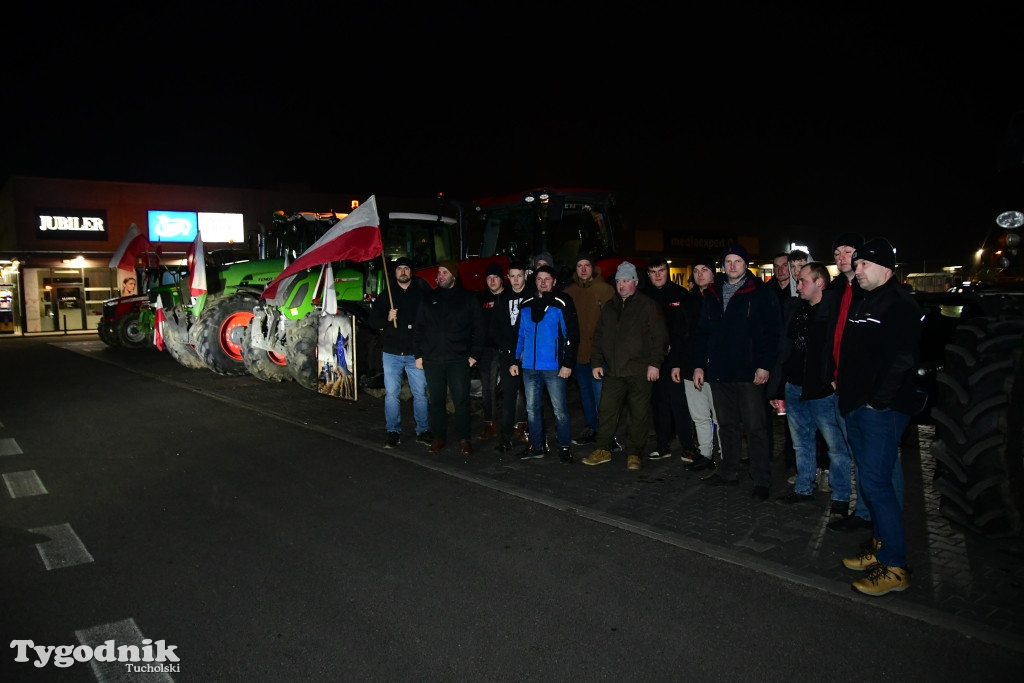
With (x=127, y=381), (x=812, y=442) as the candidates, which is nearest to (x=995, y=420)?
(x=812, y=442)

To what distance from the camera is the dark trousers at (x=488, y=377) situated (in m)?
8.54

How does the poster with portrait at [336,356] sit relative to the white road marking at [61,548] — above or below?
above

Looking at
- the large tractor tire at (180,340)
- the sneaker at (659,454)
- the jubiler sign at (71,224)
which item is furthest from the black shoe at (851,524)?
the jubiler sign at (71,224)

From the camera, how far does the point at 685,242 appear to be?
37.7 m

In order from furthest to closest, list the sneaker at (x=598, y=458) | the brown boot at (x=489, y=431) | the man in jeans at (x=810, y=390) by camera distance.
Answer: the brown boot at (x=489, y=431), the sneaker at (x=598, y=458), the man in jeans at (x=810, y=390)

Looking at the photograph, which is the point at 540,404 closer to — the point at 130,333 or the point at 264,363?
the point at 264,363

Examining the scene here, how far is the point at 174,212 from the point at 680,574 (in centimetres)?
3280

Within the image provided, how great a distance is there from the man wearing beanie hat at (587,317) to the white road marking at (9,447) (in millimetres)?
6324

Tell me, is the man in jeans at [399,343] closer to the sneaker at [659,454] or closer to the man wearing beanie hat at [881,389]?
the sneaker at [659,454]

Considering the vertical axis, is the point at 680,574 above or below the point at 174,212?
below

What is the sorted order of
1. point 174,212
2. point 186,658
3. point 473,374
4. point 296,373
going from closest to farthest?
1. point 186,658
2. point 473,374
3. point 296,373
4. point 174,212

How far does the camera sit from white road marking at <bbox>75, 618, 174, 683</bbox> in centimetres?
336

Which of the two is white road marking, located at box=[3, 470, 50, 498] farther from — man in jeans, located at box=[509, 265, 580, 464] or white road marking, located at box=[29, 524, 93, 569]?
man in jeans, located at box=[509, 265, 580, 464]

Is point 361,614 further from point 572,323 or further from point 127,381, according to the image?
point 127,381
